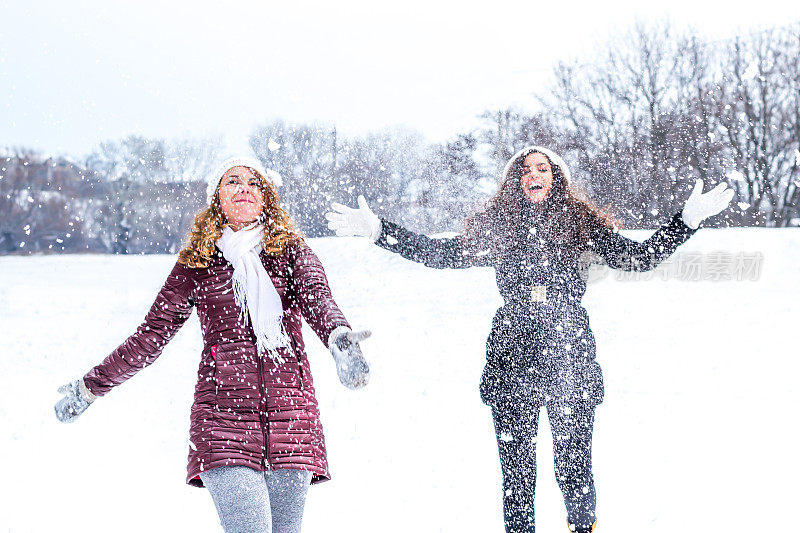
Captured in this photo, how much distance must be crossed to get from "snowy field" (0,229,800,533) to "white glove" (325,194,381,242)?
1748 millimetres

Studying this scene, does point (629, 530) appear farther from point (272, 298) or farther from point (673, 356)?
point (673, 356)

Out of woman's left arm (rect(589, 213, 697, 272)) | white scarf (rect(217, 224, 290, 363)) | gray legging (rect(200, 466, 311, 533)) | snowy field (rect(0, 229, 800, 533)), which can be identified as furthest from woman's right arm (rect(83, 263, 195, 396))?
snowy field (rect(0, 229, 800, 533))

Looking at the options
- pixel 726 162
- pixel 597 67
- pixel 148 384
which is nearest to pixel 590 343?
pixel 148 384

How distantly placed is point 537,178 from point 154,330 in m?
1.75

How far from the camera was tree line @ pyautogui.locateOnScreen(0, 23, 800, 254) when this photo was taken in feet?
90.8

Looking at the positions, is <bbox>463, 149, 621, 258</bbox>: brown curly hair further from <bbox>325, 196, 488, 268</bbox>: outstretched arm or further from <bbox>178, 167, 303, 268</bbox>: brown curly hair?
<bbox>178, 167, 303, 268</bbox>: brown curly hair

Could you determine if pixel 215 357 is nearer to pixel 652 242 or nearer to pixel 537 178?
pixel 537 178

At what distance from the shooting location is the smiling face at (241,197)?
2770mm

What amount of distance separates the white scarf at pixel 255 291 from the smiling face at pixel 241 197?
9cm

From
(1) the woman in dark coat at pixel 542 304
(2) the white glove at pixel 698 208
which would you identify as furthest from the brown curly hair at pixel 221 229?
(2) the white glove at pixel 698 208

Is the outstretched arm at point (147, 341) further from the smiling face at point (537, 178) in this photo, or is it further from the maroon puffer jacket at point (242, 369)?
the smiling face at point (537, 178)

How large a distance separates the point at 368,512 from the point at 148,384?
5.21m

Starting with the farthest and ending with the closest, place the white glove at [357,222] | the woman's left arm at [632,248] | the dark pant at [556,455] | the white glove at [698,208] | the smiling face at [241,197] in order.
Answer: the white glove at [357,222], the white glove at [698,208], the woman's left arm at [632,248], the dark pant at [556,455], the smiling face at [241,197]

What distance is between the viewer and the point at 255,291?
8.37 ft
